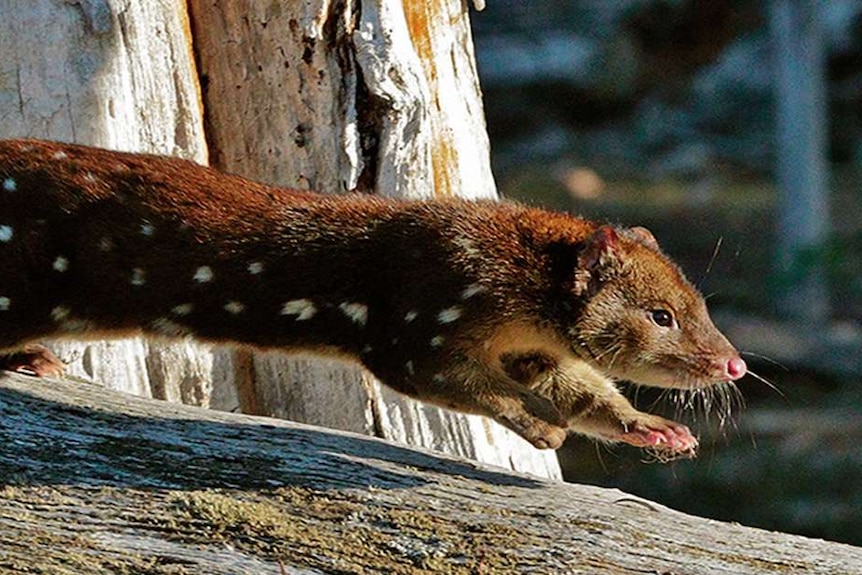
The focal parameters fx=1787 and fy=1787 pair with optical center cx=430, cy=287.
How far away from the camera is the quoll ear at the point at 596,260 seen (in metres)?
5.25

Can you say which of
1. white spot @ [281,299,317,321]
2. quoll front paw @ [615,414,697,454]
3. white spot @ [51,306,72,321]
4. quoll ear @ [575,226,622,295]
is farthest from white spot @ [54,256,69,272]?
quoll front paw @ [615,414,697,454]

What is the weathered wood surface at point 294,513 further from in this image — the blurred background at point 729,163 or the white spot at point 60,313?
the blurred background at point 729,163

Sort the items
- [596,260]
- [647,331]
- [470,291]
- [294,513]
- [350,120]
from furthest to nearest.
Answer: [350,120] < [647,331] < [596,260] < [470,291] < [294,513]

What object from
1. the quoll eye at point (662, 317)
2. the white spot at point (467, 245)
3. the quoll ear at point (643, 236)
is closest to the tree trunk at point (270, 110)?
the white spot at point (467, 245)

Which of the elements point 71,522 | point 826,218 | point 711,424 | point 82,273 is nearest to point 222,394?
point 82,273

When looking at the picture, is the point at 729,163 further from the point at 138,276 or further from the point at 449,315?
the point at 138,276

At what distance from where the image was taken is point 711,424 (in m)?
12.9

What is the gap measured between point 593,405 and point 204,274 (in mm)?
1215

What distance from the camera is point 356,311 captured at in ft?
17.1

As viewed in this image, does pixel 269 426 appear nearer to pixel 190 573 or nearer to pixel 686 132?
pixel 190 573

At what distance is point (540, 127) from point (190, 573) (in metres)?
15.3

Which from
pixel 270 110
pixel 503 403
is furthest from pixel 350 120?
pixel 503 403

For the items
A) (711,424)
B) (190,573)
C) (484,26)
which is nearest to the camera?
(190,573)

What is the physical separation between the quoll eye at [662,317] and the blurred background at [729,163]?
6683 millimetres
